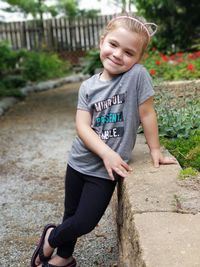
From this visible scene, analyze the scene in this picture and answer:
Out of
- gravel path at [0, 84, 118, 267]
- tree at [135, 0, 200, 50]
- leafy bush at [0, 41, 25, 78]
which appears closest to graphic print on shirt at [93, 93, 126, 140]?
gravel path at [0, 84, 118, 267]

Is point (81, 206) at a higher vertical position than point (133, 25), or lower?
lower

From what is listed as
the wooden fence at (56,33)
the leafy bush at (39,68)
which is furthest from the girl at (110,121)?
the wooden fence at (56,33)

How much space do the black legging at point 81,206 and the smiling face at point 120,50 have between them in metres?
0.56

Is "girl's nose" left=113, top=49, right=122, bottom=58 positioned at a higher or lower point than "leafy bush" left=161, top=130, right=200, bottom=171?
higher

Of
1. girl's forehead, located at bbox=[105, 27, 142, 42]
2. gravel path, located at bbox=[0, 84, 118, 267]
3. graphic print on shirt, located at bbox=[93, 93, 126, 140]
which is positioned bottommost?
gravel path, located at bbox=[0, 84, 118, 267]

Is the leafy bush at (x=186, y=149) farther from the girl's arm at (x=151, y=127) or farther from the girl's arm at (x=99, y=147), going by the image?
the girl's arm at (x=99, y=147)

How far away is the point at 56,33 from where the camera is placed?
1953cm

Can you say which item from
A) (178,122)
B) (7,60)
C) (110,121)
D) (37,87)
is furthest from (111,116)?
(7,60)

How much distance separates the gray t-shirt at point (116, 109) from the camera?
2316mm

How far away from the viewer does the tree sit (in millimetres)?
9531

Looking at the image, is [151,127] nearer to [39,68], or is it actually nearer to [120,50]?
[120,50]

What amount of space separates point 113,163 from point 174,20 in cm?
821

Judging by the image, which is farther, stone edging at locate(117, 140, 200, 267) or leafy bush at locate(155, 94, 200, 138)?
leafy bush at locate(155, 94, 200, 138)

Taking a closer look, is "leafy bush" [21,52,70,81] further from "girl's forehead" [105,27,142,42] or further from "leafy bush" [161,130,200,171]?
"girl's forehead" [105,27,142,42]
